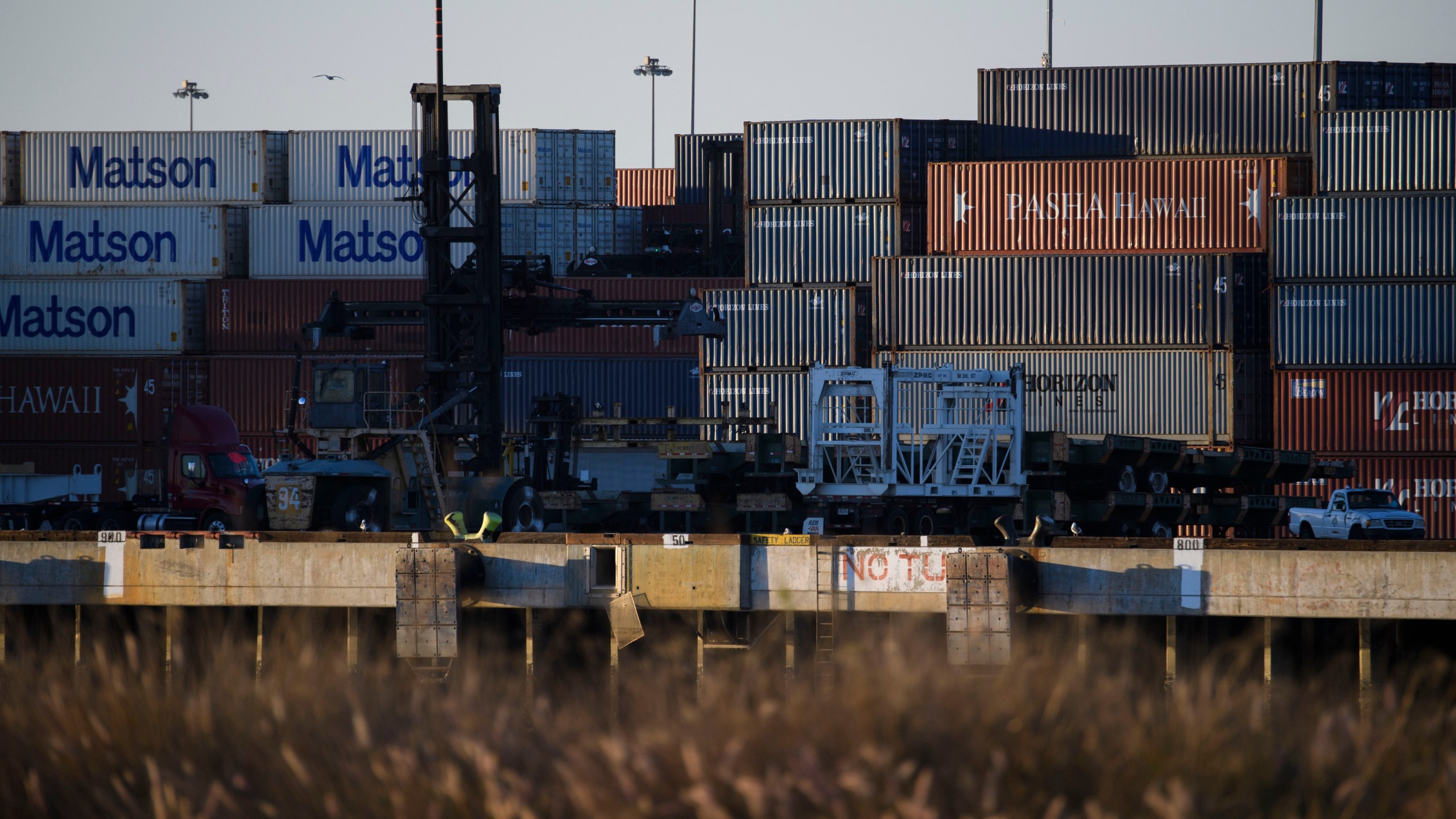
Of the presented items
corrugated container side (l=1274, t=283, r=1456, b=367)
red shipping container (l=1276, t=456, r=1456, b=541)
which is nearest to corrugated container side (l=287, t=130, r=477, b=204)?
corrugated container side (l=1274, t=283, r=1456, b=367)

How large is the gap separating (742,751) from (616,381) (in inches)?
1397

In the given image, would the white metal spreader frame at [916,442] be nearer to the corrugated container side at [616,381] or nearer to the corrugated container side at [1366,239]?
the corrugated container side at [1366,239]

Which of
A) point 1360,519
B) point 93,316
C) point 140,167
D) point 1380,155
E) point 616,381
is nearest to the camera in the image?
point 1360,519

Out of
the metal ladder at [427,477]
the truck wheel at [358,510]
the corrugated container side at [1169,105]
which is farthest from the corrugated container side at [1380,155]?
the truck wheel at [358,510]

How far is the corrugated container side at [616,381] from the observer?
44.1 m

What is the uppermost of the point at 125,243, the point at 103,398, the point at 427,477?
the point at 125,243

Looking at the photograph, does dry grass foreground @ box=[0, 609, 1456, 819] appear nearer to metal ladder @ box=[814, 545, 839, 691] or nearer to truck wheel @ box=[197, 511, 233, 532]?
metal ladder @ box=[814, 545, 839, 691]

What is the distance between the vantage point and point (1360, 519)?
27.6 meters

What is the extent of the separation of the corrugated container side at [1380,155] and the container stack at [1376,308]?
0.03 m

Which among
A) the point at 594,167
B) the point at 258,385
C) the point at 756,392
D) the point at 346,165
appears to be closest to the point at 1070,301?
the point at 756,392

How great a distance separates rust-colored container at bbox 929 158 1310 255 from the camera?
124 ft

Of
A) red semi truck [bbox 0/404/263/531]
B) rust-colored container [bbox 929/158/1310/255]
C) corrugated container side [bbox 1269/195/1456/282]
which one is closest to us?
red semi truck [bbox 0/404/263/531]

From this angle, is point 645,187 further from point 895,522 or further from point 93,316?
point 895,522

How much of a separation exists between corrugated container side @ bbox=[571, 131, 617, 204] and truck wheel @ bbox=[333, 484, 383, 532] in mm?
27661
